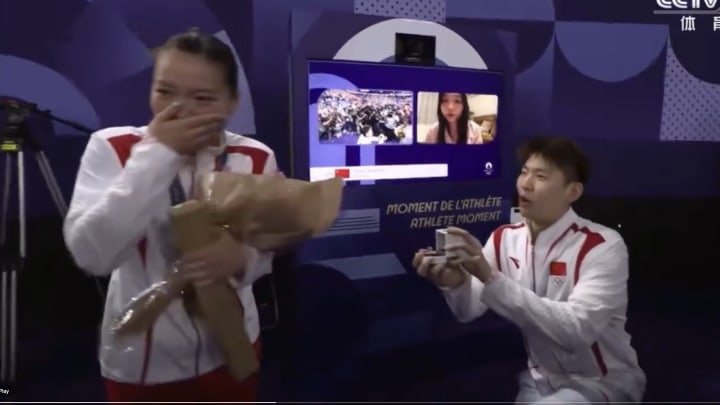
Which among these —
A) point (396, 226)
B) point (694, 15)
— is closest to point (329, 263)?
point (396, 226)

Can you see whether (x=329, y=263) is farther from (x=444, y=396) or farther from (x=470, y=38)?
(x=470, y=38)

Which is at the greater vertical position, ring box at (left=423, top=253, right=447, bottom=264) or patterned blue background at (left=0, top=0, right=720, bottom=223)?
patterned blue background at (left=0, top=0, right=720, bottom=223)

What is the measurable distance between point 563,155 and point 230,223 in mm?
1090

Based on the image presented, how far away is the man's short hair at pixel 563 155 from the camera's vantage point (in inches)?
62.6

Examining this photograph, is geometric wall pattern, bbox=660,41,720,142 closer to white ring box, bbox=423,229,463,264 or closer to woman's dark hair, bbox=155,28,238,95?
white ring box, bbox=423,229,463,264

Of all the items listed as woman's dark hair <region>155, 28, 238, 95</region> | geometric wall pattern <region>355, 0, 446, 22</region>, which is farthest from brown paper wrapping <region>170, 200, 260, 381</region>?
geometric wall pattern <region>355, 0, 446, 22</region>

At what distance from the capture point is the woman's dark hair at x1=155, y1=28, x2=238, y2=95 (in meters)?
0.88

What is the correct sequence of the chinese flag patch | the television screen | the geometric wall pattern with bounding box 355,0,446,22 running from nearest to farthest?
the chinese flag patch
the television screen
the geometric wall pattern with bounding box 355,0,446,22

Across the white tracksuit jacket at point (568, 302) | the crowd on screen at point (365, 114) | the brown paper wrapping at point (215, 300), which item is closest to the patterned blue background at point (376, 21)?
the crowd on screen at point (365, 114)

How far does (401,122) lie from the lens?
8.95 feet

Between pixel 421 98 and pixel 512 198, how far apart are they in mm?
800

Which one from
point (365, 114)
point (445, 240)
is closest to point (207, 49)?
point (445, 240)

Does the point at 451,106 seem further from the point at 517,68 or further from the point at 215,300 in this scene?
the point at 215,300

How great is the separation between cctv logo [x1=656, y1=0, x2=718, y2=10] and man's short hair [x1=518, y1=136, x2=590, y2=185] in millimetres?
2550
